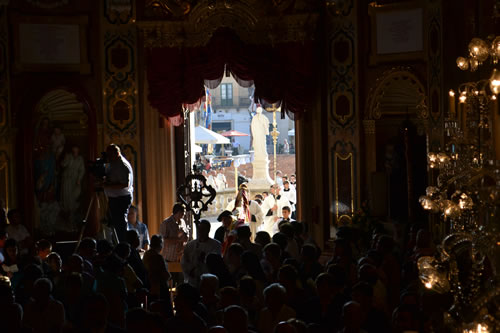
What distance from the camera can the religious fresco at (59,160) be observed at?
44.3 feet

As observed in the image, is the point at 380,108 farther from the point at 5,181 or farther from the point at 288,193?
the point at 5,181

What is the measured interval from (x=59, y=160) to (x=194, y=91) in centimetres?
268

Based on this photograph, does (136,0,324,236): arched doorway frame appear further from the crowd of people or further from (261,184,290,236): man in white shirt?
(261,184,290,236): man in white shirt

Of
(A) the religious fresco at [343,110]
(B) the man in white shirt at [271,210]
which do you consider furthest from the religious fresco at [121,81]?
(B) the man in white shirt at [271,210]

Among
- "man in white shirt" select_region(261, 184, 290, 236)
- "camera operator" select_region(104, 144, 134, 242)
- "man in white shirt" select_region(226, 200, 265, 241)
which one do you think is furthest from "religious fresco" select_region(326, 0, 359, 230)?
"camera operator" select_region(104, 144, 134, 242)

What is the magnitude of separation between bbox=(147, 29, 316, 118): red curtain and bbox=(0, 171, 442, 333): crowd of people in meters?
3.89

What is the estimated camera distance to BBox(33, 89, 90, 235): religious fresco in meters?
13.5

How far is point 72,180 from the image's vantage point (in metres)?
13.8

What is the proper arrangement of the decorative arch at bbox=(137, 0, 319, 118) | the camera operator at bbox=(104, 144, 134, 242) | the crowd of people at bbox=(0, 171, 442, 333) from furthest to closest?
the decorative arch at bbox=(137, 0, 319, 118) < the camera operator at bbox=(104, 144, 134, 242) < the crowd of people at bbox=(0, 171, 442, 333)

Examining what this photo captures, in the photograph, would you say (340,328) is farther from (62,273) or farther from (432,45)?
(432,45)

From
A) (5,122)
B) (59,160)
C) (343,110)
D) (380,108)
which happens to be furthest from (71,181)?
(380,108)

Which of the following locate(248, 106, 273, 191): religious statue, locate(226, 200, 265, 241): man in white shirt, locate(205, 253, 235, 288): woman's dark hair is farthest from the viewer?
locate(248, 106, 273, 191): religious statue

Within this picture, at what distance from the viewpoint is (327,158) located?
44.3 ft

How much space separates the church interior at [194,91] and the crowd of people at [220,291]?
11.5 ft
